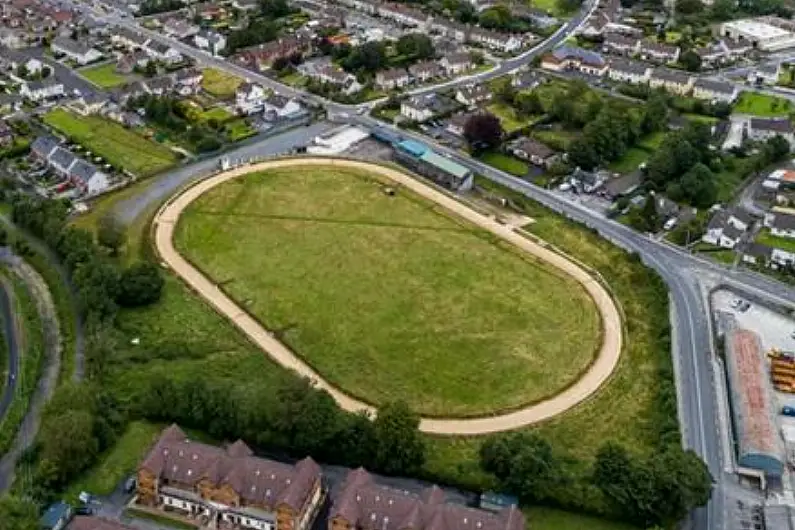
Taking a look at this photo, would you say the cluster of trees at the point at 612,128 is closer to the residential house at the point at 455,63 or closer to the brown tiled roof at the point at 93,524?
the residential house at the point at 455,63

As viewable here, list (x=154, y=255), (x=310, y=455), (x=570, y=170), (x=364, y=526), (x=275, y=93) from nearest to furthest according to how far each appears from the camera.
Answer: (x=364, y=526) < (x=310, y=455) < (x=154, y=255) < (x=570, y=170) < (x=275, y=93)

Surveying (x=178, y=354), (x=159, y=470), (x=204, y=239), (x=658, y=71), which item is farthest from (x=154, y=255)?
(x=658, y=71)

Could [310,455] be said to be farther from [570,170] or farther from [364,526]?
[570,170]

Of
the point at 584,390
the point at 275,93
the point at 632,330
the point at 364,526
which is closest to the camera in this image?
the point at 364,526

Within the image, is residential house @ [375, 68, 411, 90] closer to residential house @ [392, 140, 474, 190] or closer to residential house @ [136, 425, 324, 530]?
residential house @ [392, 140, 474, 190]

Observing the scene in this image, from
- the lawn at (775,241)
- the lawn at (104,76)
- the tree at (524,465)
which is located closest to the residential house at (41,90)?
the lawn at (104,76)

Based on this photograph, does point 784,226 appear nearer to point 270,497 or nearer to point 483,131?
point 483,131
